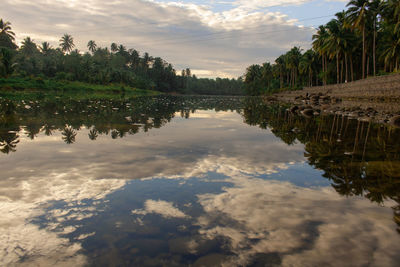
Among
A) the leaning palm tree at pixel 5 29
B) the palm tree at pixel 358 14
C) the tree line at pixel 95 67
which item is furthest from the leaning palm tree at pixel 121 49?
the palm tree at pixel 358 14

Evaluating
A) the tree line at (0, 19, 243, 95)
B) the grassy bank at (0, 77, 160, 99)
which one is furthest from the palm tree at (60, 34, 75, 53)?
the grassy bank at (0, 77, 160, 99)

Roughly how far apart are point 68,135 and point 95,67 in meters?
73.3

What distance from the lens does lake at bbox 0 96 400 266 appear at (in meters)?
2.29

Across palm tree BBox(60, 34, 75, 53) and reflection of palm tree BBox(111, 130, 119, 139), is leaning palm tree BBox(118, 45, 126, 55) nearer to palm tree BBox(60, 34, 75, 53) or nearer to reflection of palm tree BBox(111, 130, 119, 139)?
palm tree BBox(60, 34, 75, 53)

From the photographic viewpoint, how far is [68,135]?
769 cm

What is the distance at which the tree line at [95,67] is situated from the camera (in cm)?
6025

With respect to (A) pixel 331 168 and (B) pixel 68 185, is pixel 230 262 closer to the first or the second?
(B) pixel 68 185

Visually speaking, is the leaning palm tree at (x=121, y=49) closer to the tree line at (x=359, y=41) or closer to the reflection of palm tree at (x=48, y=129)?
the tree line at (x=359, y=41)

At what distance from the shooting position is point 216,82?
7224 inches

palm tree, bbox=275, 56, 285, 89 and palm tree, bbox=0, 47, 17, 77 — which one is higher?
palm tree, bbox=275, 56, 285, 89

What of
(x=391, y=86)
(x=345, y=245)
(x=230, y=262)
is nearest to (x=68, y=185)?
(x=230, y=262)

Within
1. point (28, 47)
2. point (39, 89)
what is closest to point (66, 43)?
point (28, 47)

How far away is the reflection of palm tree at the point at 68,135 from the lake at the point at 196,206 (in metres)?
0.48

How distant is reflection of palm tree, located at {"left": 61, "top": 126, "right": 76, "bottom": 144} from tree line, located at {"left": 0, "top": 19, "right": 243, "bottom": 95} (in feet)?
134
